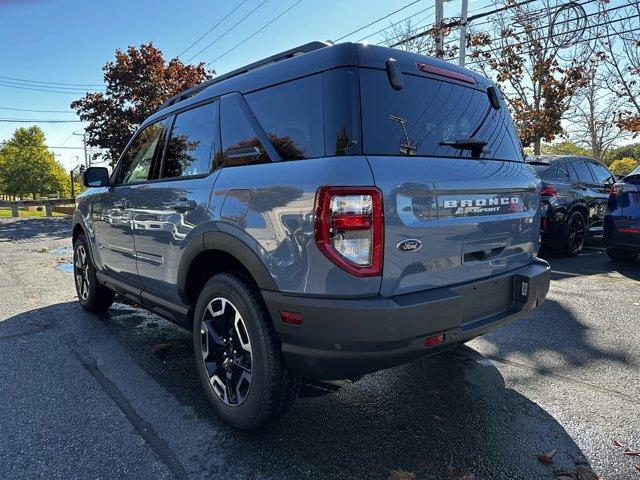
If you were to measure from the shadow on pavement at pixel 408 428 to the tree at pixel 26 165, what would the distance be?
56537 millimetres

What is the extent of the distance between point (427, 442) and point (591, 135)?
89.6 ft

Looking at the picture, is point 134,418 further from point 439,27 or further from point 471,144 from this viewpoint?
point 439,27

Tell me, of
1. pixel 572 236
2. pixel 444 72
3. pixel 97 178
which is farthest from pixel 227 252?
pixel 572 236

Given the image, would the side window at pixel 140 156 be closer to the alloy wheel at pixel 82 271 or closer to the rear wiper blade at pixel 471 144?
the alloy wheel at pixel 82 271

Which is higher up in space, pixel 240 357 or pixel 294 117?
pixel 294 117

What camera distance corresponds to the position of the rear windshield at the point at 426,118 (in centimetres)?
227

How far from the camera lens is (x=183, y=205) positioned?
296 centimetres

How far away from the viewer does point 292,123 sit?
95.9 inches

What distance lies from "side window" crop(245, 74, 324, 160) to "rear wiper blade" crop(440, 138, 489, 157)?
2.36ft

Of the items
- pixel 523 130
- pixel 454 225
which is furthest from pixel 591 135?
pixel 454 225

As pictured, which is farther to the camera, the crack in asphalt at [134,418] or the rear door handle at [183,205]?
the rear door handle at [183,205]

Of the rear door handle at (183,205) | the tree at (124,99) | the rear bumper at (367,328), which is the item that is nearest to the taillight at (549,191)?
the rear bumper at (367,328)

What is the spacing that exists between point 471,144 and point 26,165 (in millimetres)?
58613

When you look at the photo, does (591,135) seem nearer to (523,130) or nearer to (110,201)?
(523,130)
